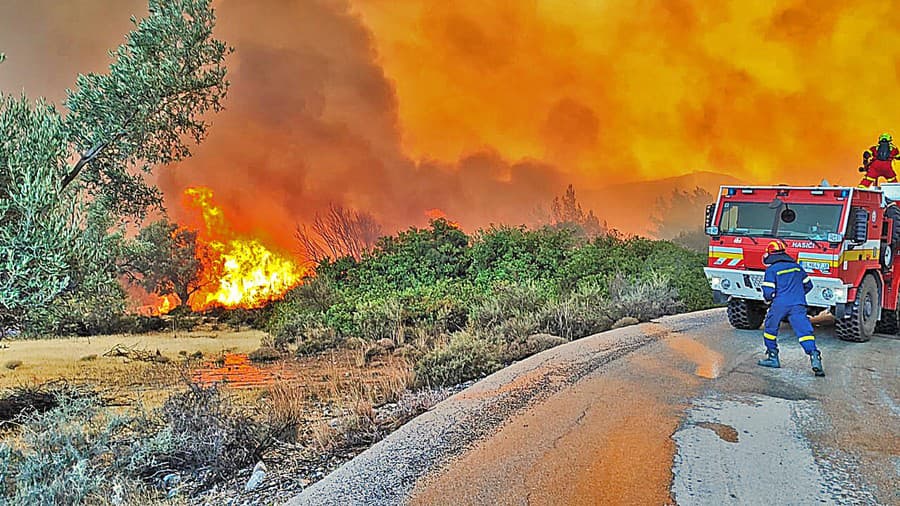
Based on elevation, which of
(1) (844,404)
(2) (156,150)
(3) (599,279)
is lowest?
(1) (844,404)

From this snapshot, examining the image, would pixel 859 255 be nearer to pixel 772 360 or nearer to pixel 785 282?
pixel 785 282

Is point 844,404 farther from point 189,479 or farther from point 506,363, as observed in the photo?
point 189,479

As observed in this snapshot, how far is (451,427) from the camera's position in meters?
6.35

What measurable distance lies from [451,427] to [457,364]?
3073 millimetres

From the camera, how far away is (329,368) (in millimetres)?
14055

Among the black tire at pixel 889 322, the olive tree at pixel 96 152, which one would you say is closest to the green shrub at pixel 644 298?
the black tire at pixel 889 322

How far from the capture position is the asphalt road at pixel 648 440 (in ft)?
15.5

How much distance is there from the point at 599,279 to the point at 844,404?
1211 cm

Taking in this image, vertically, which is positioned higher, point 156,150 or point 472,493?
point 156,150

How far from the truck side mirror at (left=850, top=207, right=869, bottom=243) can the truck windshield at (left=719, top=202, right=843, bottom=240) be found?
264mm

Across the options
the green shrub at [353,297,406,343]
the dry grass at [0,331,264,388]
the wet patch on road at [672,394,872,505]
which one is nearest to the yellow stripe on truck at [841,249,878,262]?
the wet patch on road at [672,394,872,505]

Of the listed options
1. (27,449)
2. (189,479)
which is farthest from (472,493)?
(27,449)

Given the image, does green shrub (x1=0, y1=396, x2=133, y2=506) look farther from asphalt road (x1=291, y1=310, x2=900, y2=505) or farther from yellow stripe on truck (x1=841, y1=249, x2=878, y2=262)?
yellow stripe on truck (x1=841, y1=249, x2=878, y2=262)

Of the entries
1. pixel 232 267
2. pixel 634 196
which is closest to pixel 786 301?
pixel 232 267
